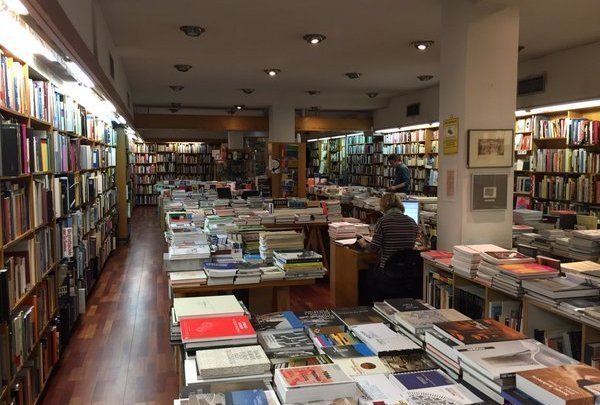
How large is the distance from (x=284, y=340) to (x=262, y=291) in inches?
70.0

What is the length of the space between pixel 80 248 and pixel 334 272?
8.97ft

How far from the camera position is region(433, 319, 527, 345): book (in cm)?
198

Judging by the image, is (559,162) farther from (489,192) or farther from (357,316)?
(357,316)

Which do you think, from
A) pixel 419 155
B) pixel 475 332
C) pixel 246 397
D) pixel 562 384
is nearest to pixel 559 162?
pixel 419 155

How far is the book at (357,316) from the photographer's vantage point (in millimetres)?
2441

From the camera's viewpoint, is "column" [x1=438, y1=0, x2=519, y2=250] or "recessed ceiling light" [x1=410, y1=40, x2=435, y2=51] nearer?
"column" [x1=438, y1=0, x2=519, y2=250]

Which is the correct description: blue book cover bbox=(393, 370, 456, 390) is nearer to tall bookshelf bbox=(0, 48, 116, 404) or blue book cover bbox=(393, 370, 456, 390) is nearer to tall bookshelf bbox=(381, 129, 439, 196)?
tall bookshelf bbox=(0, 48, 116, 404)

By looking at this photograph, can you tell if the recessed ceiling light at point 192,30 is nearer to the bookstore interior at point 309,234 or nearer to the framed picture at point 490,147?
the bookstore interior at point 309,234

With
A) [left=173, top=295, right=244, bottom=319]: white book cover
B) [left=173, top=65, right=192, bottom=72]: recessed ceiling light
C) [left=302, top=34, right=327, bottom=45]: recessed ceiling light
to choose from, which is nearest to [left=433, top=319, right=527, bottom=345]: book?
[left=173, top=295, right=244, bottom=319]: white book cover

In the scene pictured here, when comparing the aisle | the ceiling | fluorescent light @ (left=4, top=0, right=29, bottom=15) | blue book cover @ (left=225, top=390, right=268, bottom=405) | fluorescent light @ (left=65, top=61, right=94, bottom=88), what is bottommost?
the aisle

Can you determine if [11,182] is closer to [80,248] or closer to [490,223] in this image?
[80,248]

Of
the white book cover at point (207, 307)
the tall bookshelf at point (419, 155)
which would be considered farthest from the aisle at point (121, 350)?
the tall bookshelf at point (419, 155)

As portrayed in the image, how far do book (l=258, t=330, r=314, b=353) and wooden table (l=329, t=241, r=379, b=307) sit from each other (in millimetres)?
2762

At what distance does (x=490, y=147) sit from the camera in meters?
4.00
